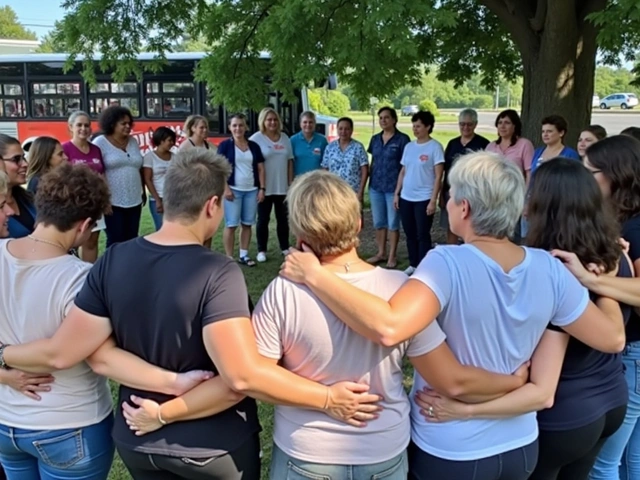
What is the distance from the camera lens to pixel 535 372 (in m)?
1.69

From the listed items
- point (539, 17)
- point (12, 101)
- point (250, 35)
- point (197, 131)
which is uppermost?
point (539, 17)

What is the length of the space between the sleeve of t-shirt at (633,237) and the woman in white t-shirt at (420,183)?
12.4 feet

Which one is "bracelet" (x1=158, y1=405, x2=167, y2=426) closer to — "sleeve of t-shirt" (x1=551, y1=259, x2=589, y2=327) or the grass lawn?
"sleeve of t-shirt" (x1=551, y1=259, x2=589, y2=327)

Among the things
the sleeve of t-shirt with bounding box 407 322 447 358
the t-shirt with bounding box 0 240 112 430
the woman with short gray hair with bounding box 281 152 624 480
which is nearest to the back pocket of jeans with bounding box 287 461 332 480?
the woman with short gray hair with bounding box 281 152 624 480

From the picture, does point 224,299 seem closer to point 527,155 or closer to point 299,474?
point 299,474

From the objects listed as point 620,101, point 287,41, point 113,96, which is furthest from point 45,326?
point 620,101

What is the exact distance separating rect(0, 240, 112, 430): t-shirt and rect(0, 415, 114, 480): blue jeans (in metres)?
0.03

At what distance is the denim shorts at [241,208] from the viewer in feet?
21.5

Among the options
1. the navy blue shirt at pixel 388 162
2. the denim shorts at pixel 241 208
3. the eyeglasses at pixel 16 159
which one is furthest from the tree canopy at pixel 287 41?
the eyeglasses at pixel 16 159

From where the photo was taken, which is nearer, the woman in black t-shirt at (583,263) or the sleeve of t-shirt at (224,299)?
the sleeve of t-shirt at (224,299)

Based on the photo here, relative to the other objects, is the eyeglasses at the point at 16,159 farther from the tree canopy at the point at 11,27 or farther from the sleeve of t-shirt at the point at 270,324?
the tree canopy at the point at 11,27

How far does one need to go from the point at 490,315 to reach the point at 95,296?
43.5 inches

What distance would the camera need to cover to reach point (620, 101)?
42.6 meters

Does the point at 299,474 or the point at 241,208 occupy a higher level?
the point at 241,208
